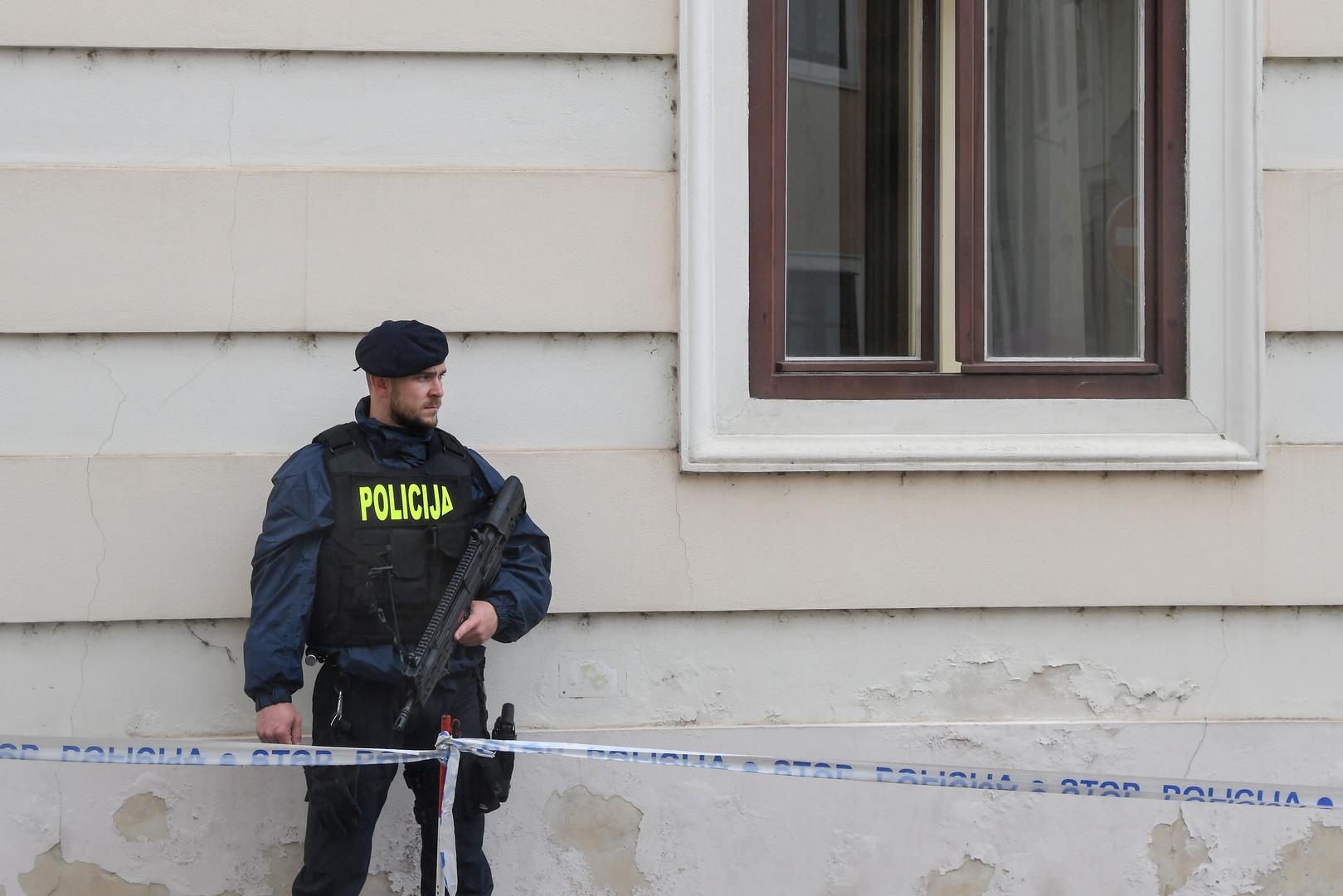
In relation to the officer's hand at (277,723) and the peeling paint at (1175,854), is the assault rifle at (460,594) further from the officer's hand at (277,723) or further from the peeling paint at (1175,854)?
the peeling paint at (1175,854)

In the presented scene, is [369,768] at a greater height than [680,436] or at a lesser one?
lesser

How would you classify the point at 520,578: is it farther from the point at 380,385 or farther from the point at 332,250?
the point at 332,250

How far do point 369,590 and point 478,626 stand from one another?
10.9 inches

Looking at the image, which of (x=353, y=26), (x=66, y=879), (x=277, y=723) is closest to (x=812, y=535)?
(x=277, y=723)

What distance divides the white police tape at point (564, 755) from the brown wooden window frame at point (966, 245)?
1098 millimetres

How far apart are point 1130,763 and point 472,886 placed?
6.20 ft

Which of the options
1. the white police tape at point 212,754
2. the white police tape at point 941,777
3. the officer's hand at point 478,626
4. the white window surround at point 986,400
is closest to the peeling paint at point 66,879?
the white police tape at point 212,754

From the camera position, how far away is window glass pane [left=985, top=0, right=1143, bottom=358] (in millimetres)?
3766

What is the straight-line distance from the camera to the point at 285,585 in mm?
2869

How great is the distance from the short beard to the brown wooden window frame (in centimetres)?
104

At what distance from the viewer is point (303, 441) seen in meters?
3.37

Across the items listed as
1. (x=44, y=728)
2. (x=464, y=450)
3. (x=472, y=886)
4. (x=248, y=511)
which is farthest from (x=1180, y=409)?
(x=44, y=728)

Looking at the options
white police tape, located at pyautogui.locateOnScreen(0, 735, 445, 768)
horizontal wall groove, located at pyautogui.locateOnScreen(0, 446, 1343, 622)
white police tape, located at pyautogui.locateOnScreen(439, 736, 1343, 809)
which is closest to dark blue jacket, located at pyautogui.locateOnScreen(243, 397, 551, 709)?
white police tape, located at pyautogui.locateOnScreen(0, 735, 445, 768)

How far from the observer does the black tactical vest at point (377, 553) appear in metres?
2.92
